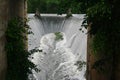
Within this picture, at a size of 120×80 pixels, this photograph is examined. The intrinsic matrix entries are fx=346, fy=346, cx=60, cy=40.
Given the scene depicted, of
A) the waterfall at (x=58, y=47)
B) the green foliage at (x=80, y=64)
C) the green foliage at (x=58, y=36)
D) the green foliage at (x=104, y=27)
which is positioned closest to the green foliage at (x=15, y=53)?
the green foliage at (x=104, y=27)

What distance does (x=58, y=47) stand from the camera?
69.2 ft

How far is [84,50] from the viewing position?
17891 mm

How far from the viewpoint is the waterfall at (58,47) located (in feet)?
49.9

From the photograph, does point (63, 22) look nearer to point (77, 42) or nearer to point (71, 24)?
point (71, 24)

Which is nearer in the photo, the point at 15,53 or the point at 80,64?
the point at 15,53

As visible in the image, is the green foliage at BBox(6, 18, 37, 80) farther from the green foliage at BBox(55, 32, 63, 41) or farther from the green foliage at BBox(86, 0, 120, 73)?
the green foliage at BBox(55, 32, 63, 41)

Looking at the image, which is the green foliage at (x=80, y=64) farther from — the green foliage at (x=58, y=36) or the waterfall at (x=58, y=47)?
the green foliage at (x=58, y=36)

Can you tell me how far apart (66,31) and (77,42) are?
16.8 ft

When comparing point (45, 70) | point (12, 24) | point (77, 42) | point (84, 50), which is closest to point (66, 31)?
point (77, 42)

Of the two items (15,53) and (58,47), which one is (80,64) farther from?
(15,53)

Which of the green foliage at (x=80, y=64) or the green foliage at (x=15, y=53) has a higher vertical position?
the green foliage at (x=15, y=53)

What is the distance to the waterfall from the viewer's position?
598 inches

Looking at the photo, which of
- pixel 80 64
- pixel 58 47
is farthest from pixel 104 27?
pixel 58 47

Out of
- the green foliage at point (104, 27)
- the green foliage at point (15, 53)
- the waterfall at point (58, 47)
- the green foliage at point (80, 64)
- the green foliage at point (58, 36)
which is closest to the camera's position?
the green foliage at point (104, 27)
